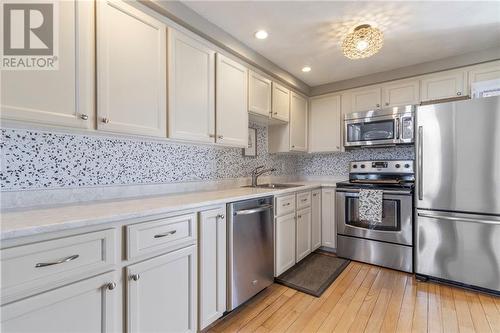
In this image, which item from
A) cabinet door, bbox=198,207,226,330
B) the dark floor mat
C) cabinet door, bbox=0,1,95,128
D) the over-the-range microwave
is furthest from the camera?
the over-the-range microwave

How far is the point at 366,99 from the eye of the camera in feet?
10.5

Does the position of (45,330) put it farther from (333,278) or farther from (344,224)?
(344,224)

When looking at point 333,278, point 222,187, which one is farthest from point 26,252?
point 333,278

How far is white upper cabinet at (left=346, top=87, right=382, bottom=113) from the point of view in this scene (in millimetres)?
3125

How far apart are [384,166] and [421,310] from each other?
62.8 inches

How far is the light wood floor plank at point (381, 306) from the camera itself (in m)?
1.70

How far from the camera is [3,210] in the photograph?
120cm

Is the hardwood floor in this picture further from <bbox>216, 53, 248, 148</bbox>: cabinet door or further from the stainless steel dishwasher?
<bbox>216, 53, 248, 148</bbox>: cabinet door

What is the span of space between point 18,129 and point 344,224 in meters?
3.15

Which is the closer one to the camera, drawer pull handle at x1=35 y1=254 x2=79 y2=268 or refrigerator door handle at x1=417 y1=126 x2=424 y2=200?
drawer pull handle at x1=35 y1=254 x2=79 y2=268

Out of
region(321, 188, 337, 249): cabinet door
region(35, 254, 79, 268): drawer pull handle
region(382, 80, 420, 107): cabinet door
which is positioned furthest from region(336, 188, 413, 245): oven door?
region(35, 254, 79, 268): drawer pull handle

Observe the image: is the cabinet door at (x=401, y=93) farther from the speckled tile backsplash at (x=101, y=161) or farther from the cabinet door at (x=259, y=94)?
the speckled tile backsplash at (x=101, y=161)

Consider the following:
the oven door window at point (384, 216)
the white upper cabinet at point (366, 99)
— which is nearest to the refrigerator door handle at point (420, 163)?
the oven door window at point (384, 216)

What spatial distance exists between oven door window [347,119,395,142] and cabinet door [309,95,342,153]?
202 mm
